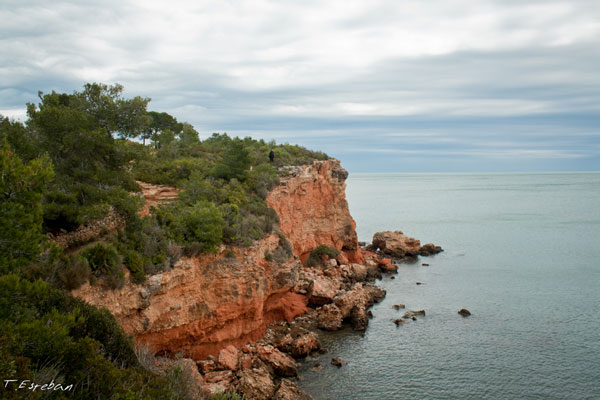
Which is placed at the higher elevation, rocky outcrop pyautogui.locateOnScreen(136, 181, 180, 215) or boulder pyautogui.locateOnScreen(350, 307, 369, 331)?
rocky outcrop pyautogui.locateOnScreen(136, 181, 180, 215)

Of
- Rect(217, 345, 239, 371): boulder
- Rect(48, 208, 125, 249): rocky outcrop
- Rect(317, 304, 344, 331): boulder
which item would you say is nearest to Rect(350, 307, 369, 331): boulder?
Rect(317, 304, 344, 331): boulder

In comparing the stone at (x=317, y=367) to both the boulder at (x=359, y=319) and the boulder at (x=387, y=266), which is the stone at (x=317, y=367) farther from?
the boulder at (x=387, y=266)

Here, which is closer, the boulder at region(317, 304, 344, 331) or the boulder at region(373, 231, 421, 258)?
the boulder at region(317, 304, 344, 331)

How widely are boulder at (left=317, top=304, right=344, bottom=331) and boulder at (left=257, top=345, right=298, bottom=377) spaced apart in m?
5.53

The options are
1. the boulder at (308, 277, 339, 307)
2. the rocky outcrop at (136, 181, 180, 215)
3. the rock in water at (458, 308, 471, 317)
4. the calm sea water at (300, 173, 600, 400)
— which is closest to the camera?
the calm sea water at (300, 173, 600, 400)

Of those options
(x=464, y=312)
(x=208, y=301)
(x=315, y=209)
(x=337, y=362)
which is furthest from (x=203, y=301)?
(x=315, y=209)

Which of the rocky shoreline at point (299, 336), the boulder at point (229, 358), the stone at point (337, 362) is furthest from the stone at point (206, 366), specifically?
the stone at point (337, 362)

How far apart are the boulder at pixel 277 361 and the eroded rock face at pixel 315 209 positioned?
13242mm

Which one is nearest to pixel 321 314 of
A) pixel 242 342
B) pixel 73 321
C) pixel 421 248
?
pixel 242 342

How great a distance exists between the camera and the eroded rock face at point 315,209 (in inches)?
1415

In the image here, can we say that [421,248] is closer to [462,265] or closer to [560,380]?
[462,265]

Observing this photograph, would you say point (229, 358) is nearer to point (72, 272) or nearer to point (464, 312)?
point (72, 272)

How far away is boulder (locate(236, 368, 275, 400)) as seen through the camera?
57.7 feet
